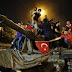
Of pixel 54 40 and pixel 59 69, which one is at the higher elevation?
pixel 54 40

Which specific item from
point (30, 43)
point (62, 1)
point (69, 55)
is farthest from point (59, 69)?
point (62, 1)

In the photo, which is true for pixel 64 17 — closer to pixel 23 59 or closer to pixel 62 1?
pixel 62 1

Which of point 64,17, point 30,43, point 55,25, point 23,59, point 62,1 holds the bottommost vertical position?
point 23,59

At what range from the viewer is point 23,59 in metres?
5.86

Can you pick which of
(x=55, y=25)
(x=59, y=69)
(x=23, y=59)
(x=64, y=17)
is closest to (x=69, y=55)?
(x=59, y=69)

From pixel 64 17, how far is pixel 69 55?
7.06 meters

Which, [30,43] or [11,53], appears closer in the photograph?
[11,53]

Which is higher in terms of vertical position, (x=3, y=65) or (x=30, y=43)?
(x=30, y=43)

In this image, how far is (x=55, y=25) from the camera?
928cm

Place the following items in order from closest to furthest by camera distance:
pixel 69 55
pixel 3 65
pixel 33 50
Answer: pixel 3 65 < pixel 69 55 < pixel 33 50

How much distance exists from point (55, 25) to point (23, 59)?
13.5 feet

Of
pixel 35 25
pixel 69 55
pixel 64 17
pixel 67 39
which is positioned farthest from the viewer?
pixel 64 17

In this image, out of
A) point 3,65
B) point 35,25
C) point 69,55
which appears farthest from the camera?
point 35,25

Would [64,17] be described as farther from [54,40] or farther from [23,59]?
[23,59]
